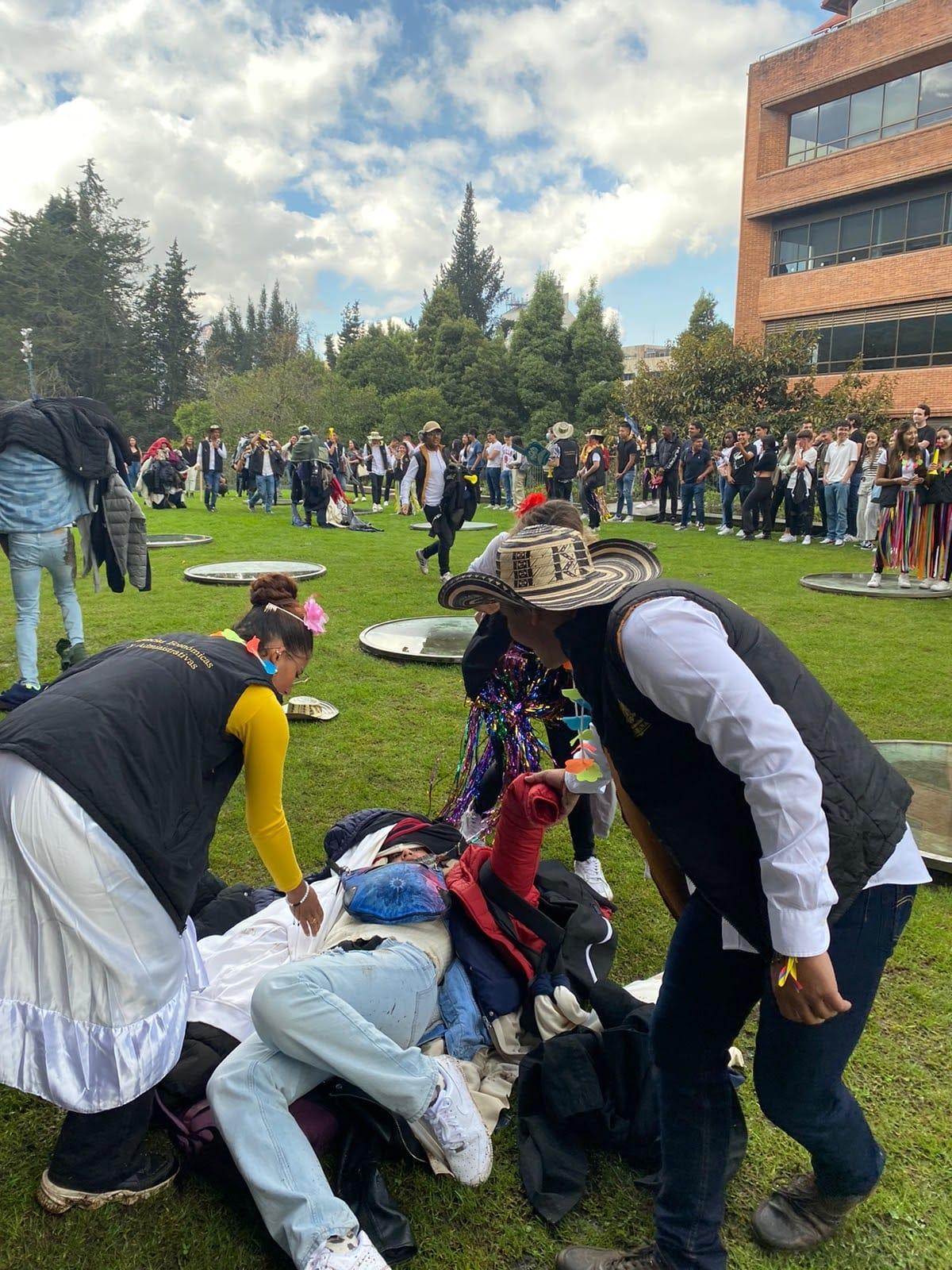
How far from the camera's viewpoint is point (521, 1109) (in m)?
2.55

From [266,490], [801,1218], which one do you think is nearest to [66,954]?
[801,1218]

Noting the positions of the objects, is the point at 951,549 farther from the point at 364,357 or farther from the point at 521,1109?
the point at 364,357

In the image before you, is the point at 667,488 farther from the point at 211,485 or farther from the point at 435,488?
the point at 211,485

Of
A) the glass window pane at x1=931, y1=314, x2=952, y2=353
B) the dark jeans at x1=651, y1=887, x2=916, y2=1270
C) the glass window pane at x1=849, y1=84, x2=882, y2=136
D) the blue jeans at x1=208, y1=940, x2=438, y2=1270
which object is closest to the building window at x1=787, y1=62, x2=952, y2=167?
the glass window pane at x1=849, y1=84, x2=882, y2=136

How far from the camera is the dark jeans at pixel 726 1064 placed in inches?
72.2

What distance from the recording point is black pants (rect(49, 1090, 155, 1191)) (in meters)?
2.24

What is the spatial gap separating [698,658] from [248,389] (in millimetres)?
45895

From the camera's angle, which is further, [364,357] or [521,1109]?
[364,357]

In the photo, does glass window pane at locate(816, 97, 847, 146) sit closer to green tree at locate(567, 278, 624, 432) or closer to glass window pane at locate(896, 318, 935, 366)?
glass window pane at locate(896, 318, 935, 366)

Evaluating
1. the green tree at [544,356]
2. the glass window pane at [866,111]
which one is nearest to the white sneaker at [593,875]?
the glass window pane at [866,111]

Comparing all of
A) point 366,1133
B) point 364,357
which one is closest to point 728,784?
point 366,1133

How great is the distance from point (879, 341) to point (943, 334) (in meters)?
2.17

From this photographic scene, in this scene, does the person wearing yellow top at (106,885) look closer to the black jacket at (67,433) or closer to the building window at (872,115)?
the black jacket at (67,433)

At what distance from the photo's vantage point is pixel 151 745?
7.25 ft
